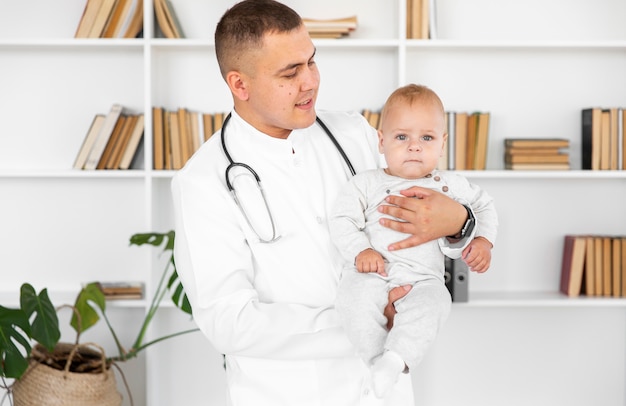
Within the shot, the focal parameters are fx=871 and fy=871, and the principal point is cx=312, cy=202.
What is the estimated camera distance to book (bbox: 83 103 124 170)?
3.70m

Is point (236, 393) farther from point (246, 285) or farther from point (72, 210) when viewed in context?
point (72, 210)

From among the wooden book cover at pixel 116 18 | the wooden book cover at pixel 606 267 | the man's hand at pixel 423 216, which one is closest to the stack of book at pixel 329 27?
the wooden book cover at pixel 116 18

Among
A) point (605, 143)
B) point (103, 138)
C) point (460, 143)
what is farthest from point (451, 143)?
point (103, 138)

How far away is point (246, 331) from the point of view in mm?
1763

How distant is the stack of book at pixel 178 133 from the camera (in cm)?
370

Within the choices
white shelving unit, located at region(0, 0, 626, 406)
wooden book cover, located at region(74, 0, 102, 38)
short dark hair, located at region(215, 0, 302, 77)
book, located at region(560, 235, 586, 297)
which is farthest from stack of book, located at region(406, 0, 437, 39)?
short dark hair, located at region(215, 0, 302, 77)

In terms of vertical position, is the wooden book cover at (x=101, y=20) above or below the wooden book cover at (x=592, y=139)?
above

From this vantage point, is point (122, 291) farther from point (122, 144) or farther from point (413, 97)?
point (413, 97)

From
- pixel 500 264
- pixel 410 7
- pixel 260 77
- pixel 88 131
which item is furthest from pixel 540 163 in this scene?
pixel 260 77

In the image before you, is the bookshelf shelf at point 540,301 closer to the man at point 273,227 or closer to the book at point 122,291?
the book at point 122,291

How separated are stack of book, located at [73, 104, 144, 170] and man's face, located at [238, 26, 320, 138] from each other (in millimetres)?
1982

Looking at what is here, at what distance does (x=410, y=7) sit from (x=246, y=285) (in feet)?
7.18

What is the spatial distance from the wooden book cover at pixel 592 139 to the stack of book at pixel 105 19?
202cm

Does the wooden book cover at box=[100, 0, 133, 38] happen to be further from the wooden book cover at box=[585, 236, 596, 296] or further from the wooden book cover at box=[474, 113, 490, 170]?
the wooden book cover at box=[585, 236, 596, 296]
